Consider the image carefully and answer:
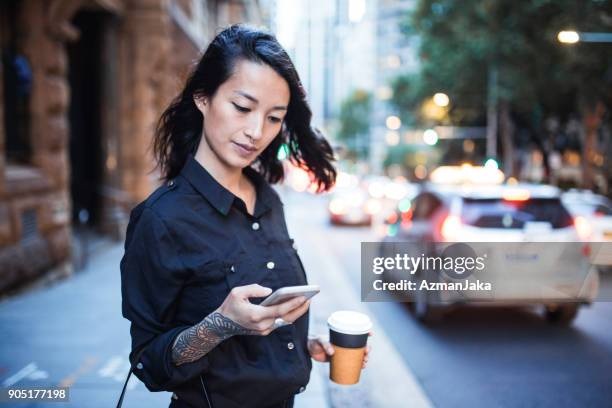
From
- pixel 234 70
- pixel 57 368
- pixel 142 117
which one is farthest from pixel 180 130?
pixel 142 117

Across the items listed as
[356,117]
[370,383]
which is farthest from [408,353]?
[356,117]

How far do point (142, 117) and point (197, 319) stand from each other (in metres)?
12.1

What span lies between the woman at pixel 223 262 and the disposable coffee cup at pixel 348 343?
0.15 feet

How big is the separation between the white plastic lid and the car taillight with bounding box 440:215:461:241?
4990mm

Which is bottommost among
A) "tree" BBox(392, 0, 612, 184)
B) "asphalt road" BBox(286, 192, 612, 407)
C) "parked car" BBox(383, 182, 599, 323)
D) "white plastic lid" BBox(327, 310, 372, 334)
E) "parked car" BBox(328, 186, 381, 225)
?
"parked car" BBox(328, 186, 381, 225)

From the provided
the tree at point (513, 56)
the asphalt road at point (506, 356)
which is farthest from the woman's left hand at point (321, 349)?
the tree at point (513, 56)

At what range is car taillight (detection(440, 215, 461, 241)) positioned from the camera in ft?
22.1

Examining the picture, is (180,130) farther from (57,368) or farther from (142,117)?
(142,117)

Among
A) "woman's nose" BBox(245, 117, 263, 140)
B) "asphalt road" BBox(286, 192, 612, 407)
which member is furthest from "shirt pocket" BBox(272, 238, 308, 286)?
"asphalt road" BBox(286, 192, 612, 407)

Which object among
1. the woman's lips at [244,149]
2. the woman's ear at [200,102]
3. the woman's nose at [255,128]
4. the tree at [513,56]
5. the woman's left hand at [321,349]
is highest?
the tree at [513,56]

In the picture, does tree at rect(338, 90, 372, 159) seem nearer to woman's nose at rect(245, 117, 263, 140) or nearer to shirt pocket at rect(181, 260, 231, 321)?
woman's nose at rect(245, 117, 263, 140)

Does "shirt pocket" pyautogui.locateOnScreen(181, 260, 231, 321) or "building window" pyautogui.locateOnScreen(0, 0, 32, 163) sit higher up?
"building window" pyautogui.locateOnScreen(0, 0, 32, 163)

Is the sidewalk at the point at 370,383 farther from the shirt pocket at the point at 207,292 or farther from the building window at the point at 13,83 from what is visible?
the building window at the point at 13,83

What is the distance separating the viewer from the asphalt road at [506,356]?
477 centimetres
